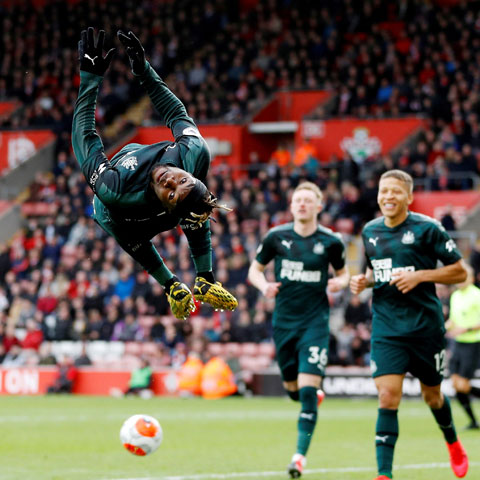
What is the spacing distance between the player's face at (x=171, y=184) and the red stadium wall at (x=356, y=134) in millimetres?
22806

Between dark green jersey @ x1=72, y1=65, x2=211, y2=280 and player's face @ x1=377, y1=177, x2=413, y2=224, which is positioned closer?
dark green jersey @ x1=72, y1=65, x2=211, y2=280

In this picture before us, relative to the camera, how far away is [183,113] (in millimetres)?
7516

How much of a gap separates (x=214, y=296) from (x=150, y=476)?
2581 millimetres

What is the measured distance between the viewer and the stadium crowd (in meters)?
24.1

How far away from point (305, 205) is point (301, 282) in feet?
2.54

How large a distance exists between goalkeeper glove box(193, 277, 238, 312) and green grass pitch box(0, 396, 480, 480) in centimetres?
228

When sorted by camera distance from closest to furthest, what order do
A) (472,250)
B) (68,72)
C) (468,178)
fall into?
(472,250), (468,178), (68,72)

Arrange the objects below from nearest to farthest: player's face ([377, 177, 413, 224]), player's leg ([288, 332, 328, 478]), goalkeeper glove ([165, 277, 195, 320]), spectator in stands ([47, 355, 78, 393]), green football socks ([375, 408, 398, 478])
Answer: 1. goalkeeper glove ([165, 277, 195, 320])
2. green football socks ([375, 408, 398, 478])
3. player's face ([377, 177, 413, 224])
4. player's leg ([288, 332, 328, 478])
5. spectator in stands ([47, 355, 78, 393])

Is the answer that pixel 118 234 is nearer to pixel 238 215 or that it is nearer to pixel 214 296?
pixel 214 296

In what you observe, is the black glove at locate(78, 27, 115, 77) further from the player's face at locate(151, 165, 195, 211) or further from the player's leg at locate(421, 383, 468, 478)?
the player's leg at locate(421, 383, 468, 478)

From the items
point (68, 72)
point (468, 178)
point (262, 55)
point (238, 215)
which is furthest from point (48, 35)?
point (468, 178)

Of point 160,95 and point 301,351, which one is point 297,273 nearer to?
point 301,351

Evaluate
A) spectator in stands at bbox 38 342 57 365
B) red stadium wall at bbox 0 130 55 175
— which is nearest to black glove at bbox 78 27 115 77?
spectator in stands at bbox 38 342 57 365

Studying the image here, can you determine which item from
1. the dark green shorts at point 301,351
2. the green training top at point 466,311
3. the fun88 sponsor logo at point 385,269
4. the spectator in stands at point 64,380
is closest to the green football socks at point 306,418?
the dark green shorts at point 301,351
